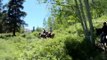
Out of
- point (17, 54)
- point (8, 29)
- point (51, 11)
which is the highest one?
point (51, 11)

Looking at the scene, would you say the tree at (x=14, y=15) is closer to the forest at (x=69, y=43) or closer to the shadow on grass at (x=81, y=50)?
the forest at (x=69, y=43)

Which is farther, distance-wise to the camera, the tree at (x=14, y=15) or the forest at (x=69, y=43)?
the tree at (x=14, y=15)

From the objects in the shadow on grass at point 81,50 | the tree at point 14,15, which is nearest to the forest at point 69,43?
the shadow on grass at point 81,50

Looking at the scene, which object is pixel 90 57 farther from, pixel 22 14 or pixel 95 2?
pixel 22 14

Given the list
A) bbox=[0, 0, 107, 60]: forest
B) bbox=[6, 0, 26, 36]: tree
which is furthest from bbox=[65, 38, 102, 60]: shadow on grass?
bbox=[6, 0, 26, 36]: tree

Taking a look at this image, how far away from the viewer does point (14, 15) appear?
6531cm

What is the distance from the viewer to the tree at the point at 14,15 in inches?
2569

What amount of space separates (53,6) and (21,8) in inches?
1589

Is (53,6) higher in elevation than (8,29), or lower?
higher

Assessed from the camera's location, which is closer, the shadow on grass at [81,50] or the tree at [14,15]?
the shadow on grass at [81,50]

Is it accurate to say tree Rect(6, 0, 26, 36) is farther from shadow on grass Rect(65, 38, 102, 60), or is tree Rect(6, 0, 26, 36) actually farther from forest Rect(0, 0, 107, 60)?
shadow on grass Rect(65, 38, 102, 60)

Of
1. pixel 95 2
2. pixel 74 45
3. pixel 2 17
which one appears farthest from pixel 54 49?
pixel 2 17

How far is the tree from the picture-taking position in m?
65.2

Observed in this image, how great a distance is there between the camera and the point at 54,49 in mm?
21562
